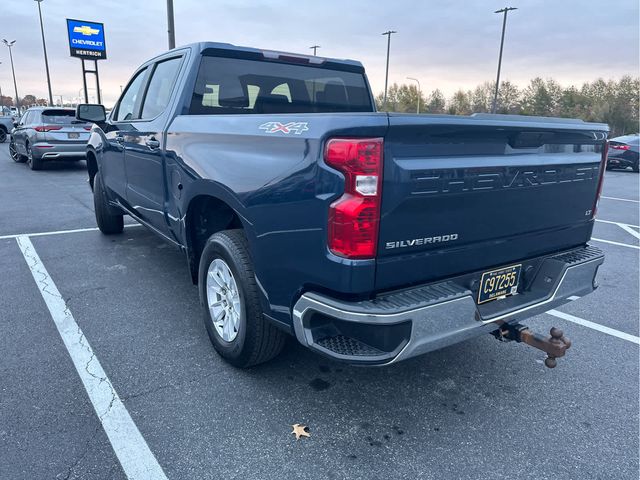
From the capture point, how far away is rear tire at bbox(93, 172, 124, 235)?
5926mm

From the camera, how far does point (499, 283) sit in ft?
8.69

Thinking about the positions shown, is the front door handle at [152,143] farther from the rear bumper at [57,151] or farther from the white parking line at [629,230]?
the rear bumper at [57,151]

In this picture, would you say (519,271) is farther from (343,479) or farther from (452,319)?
(343,479)

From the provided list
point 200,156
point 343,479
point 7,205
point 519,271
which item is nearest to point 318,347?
point 343,479

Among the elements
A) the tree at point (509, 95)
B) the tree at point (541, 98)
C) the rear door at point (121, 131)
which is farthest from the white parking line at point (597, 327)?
the tree at point (509, 95)

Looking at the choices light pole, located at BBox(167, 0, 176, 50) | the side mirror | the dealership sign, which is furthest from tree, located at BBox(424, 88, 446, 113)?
the side mirror

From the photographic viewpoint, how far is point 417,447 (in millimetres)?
2422

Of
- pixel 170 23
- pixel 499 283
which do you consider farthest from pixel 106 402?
pixel 170 23

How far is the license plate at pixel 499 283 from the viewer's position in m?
2.57

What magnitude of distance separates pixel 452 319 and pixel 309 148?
1036 millimetres

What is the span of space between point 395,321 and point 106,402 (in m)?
1.74

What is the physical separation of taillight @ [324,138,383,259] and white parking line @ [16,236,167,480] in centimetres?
136

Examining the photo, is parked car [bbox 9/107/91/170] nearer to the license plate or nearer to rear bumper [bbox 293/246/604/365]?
rear bumper [bbox 293/246/604/365]

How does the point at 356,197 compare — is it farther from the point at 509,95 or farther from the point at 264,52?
the point at 509,95
